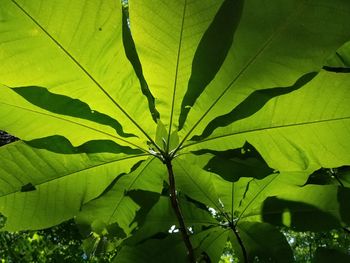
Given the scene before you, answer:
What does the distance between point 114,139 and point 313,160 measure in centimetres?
57

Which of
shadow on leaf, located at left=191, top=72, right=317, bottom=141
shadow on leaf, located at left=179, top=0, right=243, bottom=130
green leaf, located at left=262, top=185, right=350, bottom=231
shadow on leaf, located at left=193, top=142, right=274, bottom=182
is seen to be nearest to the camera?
shadow on leaf, located at left=179, top=0, right=243, bottom=130

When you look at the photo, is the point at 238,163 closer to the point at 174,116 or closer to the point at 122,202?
the point at 174,116

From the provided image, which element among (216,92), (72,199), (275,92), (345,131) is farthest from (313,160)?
(72,199)

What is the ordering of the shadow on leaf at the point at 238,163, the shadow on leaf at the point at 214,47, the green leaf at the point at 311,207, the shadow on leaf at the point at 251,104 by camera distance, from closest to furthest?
the shadow on leaf at the point at 214,47 < the shadow on leaf at the point at 251,104 < the shadow on leaf at the point at 238,163 < the green leaf at the point at 311,207

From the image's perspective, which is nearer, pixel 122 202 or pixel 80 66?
pixel 80 66

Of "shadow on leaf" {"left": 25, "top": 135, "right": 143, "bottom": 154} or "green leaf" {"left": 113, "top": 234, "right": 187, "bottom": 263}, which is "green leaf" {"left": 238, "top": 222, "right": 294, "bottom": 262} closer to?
"green leaf" {"left": 113, "top": 234, "right": 187, "bottom": 263}

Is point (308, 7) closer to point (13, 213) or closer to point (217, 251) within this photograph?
point (217, 251)

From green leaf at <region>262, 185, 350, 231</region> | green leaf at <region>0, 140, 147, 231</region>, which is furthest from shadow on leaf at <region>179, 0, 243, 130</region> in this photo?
green leaf at <region>262, 185, 350, 231</region>

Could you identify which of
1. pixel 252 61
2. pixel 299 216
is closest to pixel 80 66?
pixel 252 61

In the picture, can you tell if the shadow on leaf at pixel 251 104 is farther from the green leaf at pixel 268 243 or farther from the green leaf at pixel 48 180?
the green leaf at pixel 268 243

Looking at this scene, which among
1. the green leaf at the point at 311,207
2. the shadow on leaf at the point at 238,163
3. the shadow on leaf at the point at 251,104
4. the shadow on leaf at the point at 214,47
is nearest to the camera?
the shadow on leaf at the point at 214,47

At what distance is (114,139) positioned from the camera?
1.21 m

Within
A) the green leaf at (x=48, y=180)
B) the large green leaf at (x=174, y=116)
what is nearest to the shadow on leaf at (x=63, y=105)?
the large green leaf at (x=174, y=116)

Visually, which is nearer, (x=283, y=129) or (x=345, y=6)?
(x=345, y=6)
